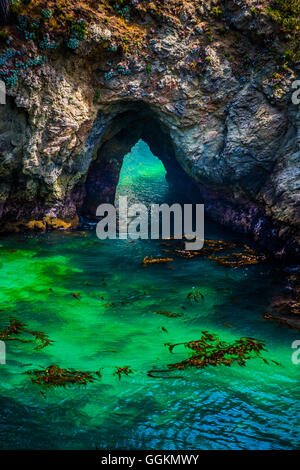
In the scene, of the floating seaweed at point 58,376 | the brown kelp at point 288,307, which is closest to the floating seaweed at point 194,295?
the brown kelp at point 288,307

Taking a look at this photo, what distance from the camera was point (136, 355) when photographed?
798 cm

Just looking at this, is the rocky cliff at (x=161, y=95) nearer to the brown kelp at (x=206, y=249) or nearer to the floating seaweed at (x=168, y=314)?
the brown kelp at (x=206, y=249)

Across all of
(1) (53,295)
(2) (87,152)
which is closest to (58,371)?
(1) (53,295)

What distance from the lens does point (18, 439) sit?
526 cm

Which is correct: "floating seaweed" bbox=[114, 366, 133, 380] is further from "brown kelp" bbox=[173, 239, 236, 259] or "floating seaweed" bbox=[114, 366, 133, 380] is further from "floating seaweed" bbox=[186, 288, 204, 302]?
"brown kelp" bbox=[173, 239, 236, 259]

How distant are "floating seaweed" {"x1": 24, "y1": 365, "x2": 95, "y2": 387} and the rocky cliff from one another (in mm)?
10238

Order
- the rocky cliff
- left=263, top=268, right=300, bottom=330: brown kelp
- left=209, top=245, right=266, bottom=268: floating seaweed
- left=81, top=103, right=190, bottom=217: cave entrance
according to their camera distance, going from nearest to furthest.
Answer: left=263, top=268, right=300, bottom=330: brown kelp
the rocky cliff
left=209, top=245, right=266, bottom=268: floating seaweed
left=81, top=103, right=190, bottom=217: cave entrance

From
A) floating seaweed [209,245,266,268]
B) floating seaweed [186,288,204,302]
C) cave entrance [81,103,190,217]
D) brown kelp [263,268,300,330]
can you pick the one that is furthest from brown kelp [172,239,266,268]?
cave entrance [81,103,190,217]

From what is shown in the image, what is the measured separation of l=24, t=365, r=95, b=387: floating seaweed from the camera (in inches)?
259

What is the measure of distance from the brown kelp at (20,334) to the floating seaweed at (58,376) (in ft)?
3.75

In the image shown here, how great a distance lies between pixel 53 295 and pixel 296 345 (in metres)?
7.20

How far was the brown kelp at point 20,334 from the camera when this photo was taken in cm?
818

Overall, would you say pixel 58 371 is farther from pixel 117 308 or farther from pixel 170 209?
pixel 170 209

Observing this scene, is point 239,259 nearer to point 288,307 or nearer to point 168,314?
point 288,307
